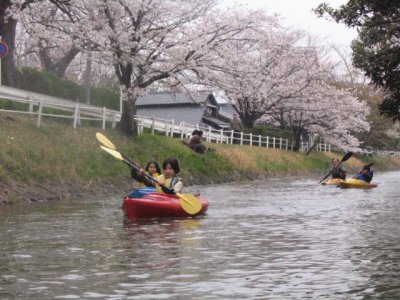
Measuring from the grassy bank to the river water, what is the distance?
1995 mm

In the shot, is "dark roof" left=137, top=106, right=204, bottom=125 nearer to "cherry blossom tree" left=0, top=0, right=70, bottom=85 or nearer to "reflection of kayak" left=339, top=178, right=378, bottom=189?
"cherry blossom tree" left=0, top=0, right=70, bottom=85

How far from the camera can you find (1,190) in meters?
14.6

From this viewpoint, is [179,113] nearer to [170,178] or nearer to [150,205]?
[170,178]

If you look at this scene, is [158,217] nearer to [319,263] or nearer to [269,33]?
[319,263]

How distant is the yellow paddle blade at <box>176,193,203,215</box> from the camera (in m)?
12.4

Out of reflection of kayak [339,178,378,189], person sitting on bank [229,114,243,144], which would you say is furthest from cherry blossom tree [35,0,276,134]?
person sitting on bank [229,114,243,144]

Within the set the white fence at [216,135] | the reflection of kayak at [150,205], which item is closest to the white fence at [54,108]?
the white fence at [216,135]

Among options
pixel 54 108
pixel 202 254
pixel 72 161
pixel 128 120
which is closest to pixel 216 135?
pixel 128 120

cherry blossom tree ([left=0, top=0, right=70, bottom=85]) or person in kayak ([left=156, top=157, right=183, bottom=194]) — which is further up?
cherry blossom tree ([left=0, top=0, right=70, bottom=85])

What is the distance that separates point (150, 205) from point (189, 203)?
0.86 m

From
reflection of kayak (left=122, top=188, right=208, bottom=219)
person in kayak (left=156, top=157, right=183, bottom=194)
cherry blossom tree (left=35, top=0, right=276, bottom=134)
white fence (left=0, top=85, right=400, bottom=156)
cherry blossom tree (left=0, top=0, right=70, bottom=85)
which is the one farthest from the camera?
cherry blossom tree (left=35, top=0, right=276, bottom=134)

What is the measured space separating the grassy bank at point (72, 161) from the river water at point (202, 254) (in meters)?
2.00

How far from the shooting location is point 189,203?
40.7ft

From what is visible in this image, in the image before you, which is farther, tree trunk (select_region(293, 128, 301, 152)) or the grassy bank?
tree trunk (select_region(293, 128, 301, 152))
